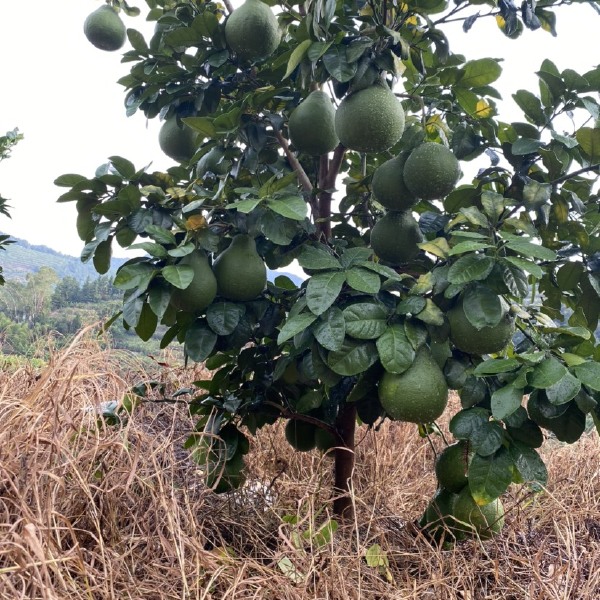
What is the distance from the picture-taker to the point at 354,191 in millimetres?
1815

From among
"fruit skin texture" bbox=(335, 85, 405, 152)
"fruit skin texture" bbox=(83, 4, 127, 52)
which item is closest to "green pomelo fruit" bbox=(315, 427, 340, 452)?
"fruit skin texture" bbox=(335, 85, 405, 152)

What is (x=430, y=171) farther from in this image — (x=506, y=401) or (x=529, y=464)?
(x=529, y=464)

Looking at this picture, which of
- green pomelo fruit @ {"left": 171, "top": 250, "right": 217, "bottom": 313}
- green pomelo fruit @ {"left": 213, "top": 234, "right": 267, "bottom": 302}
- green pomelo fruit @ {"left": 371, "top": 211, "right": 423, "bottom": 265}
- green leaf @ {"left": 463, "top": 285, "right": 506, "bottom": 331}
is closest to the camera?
green leaf @ {"left": 463, "top": 285, "right": 506, "bottom": 331}

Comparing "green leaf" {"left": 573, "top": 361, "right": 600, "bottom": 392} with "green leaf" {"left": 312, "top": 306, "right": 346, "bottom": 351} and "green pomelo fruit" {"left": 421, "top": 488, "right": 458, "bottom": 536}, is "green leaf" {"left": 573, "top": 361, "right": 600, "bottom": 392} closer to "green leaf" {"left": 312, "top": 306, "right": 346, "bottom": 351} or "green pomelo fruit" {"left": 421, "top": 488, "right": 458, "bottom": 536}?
"green leaf" {"left": 312, "top": 306, "right": 346, "bottom": 351}

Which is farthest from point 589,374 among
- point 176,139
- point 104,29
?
point 104,29

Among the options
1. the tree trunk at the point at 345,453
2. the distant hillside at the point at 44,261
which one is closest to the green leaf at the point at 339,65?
the tree trunk at the point at 345,453

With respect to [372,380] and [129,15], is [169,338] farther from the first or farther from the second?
[129,15]

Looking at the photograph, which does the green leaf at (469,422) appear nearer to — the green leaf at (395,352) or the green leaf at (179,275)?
the green leaf at (395,352)

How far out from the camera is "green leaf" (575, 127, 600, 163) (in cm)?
134

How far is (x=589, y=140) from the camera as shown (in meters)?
1.35

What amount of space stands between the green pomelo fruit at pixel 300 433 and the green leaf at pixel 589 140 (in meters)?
1.14

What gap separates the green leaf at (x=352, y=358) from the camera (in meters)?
1.23

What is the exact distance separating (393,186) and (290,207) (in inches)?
12.2

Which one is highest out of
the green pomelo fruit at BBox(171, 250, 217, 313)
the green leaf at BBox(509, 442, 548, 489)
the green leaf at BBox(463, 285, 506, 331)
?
the green pomelo fruit at BBox(171, 250, 217, 313)
